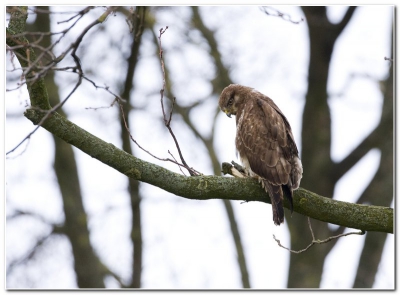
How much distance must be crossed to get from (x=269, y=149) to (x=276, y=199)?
647 millimetres

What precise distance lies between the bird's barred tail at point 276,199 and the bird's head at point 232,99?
1.63 meters

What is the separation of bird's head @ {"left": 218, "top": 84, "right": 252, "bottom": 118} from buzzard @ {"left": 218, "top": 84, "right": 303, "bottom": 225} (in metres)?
0.19

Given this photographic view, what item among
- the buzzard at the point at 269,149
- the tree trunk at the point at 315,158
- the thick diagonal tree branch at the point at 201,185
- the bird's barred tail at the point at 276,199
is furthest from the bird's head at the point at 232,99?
the tree trunk at the point at 315,158

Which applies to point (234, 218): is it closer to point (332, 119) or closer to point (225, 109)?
point (332, 119)

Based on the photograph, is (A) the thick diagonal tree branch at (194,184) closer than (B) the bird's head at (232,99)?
Yes

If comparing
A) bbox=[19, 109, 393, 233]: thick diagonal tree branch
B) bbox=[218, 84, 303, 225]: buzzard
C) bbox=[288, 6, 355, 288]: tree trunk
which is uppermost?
bbox=[288, 6, 355, 288]: tree trunk

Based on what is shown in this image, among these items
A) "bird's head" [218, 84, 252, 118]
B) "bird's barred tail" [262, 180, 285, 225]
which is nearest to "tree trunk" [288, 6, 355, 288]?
"bird's head" [218, 84, 252, 118]

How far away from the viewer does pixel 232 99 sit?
6441mm

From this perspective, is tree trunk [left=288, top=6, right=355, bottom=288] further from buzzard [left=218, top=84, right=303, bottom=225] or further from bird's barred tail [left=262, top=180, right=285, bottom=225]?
bird's barred tail [left=262, top=180, right=285, bottom=225]

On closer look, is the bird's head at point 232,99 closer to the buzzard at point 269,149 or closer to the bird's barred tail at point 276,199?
the buzzard at point 269,149

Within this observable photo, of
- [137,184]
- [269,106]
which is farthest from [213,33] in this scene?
[269,106]

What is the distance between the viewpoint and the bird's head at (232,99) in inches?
251

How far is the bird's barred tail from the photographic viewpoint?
4844mm

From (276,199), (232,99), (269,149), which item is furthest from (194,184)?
(232,99)
